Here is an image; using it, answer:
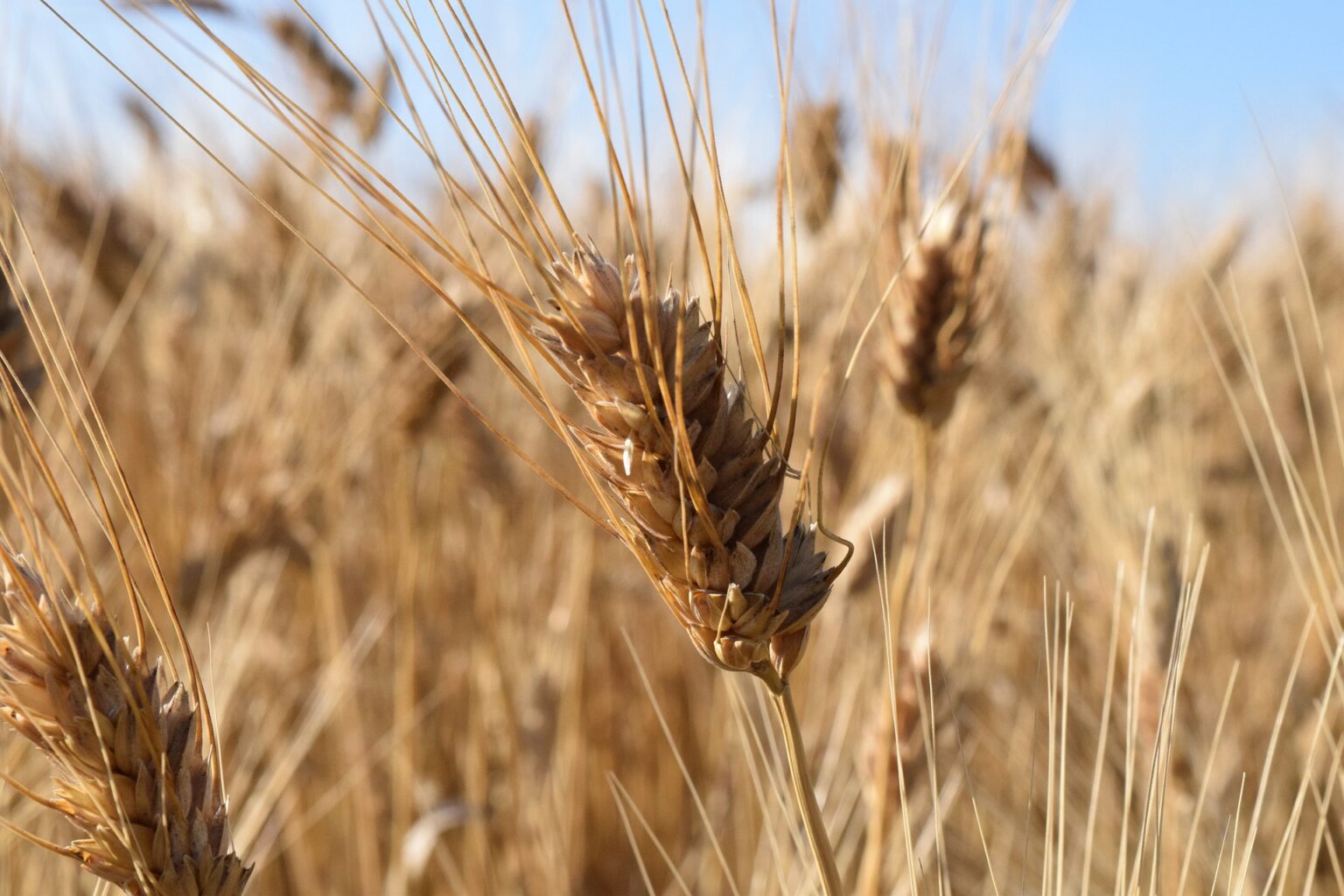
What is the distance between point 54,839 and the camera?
2.66 feet

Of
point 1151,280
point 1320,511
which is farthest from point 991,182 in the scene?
point 1151,280

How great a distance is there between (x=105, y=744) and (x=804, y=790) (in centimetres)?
25

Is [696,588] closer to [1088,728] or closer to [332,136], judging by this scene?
[332,136]

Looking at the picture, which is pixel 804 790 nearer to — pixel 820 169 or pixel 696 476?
pixel 696 476

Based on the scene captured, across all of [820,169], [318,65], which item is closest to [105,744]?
[820,169]

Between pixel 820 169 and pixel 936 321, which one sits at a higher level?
pixel 820 169

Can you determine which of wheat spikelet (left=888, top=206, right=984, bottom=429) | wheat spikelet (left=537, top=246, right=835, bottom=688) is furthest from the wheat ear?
wheat spikelet (left=888, top=206, right=984, bottom=429)

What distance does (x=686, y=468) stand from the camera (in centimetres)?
35

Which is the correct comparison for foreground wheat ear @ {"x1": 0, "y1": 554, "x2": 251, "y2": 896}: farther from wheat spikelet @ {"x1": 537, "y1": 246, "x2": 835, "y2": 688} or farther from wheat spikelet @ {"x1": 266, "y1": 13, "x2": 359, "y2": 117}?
wheat spikelet @ {"x1": 266, "y1": 13, "x2": 359, "y2": 117}

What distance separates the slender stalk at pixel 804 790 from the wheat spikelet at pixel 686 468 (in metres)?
0.01

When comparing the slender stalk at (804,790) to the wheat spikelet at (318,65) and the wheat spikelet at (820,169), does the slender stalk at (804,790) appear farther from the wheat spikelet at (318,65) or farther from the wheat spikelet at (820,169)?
the wheat spikelet at (318,65)

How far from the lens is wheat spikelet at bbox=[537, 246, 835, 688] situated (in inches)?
14.2

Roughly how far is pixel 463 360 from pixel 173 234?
3.40 ft

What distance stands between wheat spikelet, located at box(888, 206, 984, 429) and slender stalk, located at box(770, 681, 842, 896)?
38 cm
